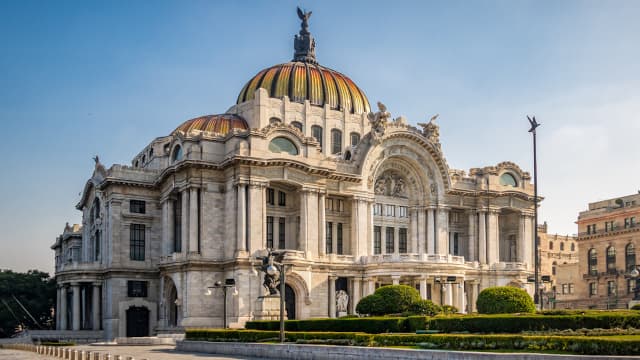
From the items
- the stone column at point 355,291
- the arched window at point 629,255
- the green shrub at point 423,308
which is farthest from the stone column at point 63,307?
the arched window at point 629,255

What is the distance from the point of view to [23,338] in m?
63.5

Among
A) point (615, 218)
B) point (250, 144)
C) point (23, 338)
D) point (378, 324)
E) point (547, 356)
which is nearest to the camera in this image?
point (547, 356)

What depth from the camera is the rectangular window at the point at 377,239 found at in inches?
2734

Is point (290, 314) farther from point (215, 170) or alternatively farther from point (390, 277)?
point (215, 170)

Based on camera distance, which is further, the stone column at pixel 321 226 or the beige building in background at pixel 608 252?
the beige building in background at pixel 608 252

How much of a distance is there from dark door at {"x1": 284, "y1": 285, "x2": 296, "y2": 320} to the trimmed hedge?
64.1 ft

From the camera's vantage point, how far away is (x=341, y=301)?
63969mm

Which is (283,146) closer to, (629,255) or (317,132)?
(317,132)

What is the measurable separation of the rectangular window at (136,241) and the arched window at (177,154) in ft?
23.7

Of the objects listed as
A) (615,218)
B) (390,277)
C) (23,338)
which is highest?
(615,218)

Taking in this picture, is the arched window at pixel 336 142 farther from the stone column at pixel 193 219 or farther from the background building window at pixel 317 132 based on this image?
the stone column at pixel 193 219

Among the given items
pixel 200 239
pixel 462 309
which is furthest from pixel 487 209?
pixel 200 239

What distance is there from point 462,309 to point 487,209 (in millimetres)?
11784

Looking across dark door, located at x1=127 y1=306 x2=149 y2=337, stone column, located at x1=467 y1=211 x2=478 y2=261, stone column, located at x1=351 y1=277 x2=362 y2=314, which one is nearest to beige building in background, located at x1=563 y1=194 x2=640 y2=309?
stone column, located at x1=467 y1=211 x2=478 y2=261
